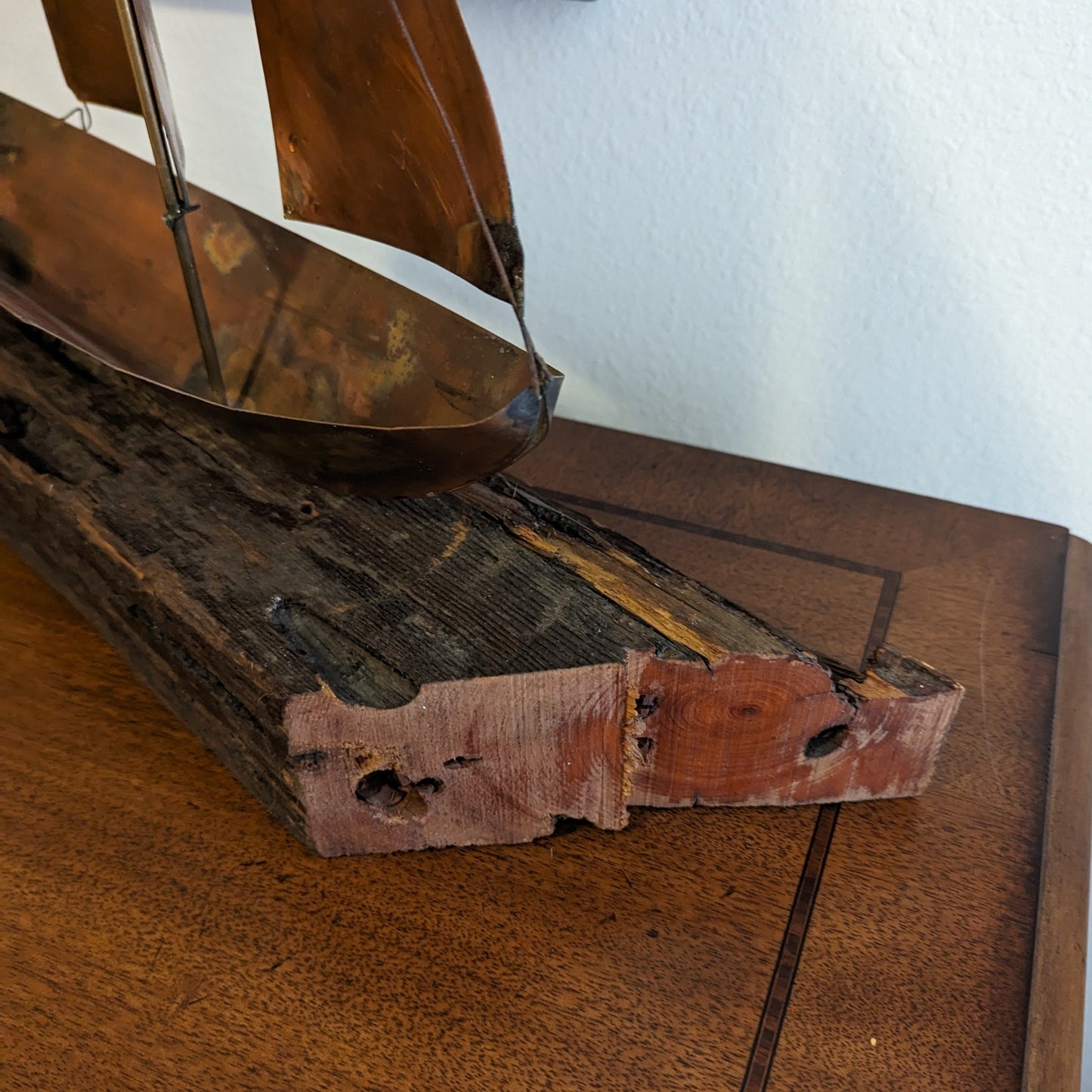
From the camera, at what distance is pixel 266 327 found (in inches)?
36.4

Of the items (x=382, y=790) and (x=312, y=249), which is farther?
(x=312, y=249)

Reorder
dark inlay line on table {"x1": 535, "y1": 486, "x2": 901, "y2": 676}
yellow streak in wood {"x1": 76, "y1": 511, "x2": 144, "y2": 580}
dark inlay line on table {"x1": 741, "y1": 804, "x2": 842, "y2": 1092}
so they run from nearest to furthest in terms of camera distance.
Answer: dark inlay line on table {"x1": 741, "y1": 804, "x2": 842, "y2": 1092}
yellow streak in wood {"x1": 76, "y1": 511, "x2": 144, "y2": 580}
dark inlay line on table {"x1": 535, "y1": 486, "x2": 901, "y2": 676}

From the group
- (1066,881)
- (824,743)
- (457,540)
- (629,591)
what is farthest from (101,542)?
(1066,881)

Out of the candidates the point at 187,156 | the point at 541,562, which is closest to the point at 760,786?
the point at 541,562

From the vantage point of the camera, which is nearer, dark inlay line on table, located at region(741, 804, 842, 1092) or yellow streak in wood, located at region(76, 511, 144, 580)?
dark inlay line on table, located at region(741, 804, 842, 1092)

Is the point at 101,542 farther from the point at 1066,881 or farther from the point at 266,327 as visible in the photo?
the point at 1066,881

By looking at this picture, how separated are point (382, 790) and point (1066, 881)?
42 centimetres

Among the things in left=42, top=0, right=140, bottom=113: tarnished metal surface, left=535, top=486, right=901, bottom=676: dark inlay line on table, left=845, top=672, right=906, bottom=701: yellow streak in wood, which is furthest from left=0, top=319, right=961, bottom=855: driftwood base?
left=42, top=0, right=140, bottom=113: tarnished metal surface

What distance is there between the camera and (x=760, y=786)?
28.3 inches

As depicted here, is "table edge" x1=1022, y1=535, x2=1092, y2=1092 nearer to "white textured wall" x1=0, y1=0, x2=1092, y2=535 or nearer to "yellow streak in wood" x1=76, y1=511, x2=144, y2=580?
"white textured wall" x1=0, y1=0, x2=1092, y2=535

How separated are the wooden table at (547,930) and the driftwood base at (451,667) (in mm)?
30

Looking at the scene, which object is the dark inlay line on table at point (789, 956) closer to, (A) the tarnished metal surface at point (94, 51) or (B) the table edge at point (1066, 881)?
(B) the table edge at point (1066, 881)

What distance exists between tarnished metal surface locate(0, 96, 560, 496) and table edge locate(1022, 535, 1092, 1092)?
413 mm

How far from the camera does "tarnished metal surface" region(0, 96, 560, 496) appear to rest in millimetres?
657
